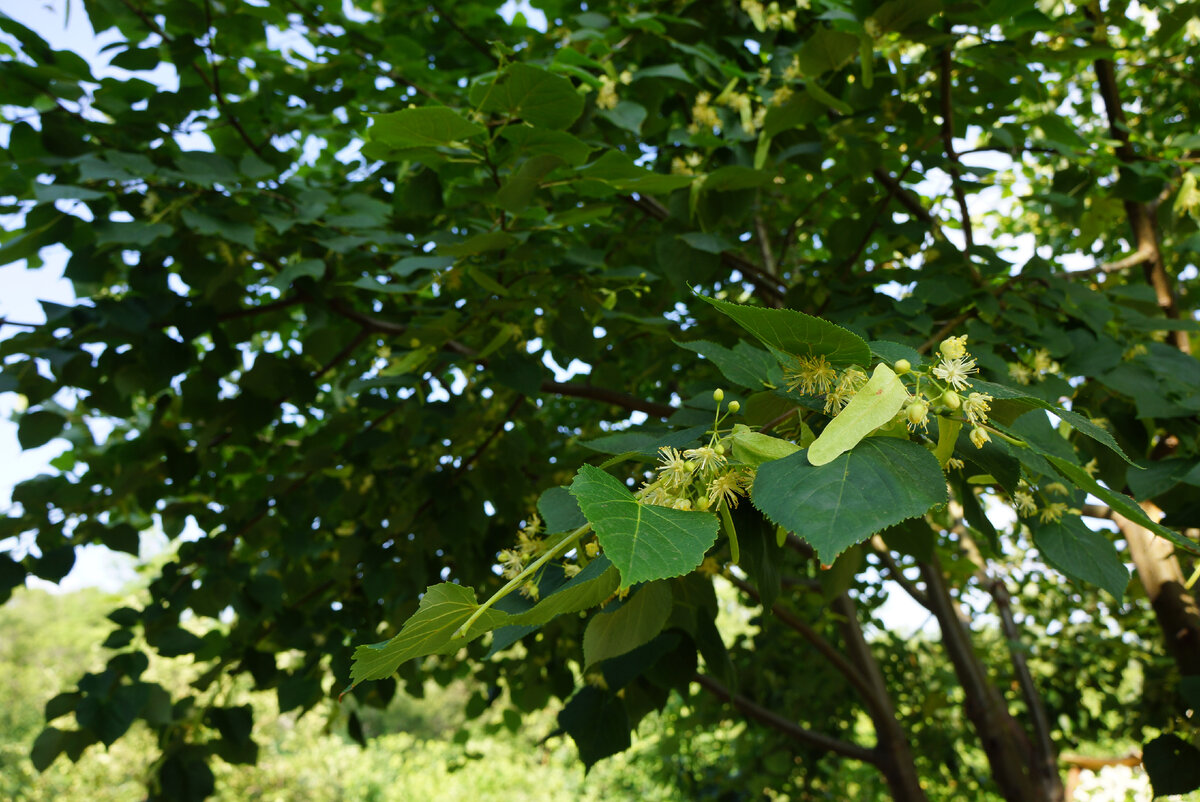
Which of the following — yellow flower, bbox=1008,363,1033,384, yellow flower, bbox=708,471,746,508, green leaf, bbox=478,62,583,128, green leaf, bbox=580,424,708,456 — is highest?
green leaf, bbox=478,62,583,128

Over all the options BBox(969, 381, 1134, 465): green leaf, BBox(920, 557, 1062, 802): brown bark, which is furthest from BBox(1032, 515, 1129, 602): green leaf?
BBox(920, 557, 1062, 802): brown bark

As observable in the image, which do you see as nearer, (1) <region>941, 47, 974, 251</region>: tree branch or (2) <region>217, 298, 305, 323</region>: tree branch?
(1) <region>941, 47, 974, 251</region>: tree branch

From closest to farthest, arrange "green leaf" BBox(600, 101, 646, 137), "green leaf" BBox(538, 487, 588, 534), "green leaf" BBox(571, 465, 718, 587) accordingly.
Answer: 1. "green leaf" BBox(571, 465, 718, 587)
2. "green leaf" BBox(538, 487, 588, 534)
3. "green leaf" BBox(600, 101, 646, 137)

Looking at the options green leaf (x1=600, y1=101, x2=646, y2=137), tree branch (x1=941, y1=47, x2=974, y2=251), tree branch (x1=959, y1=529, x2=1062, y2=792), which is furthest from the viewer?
tree branch (x1=959, y1=529, x2=1062, y2=792)

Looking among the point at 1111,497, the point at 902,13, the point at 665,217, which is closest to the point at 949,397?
the point at 1111,497

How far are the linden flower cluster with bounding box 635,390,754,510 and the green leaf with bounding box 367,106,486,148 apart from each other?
74cm

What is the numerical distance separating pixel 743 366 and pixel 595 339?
1140mm

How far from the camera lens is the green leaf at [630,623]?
2.90 feet

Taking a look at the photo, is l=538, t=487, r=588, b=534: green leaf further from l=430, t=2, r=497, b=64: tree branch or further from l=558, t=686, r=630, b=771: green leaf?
l=430, t=2, r=497, b=64: tree branch

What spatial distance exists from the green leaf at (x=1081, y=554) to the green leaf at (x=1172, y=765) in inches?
43.5

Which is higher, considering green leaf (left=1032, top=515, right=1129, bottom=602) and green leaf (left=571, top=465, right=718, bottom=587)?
green leaf (left=571, top=465, right=718, bottom=587)

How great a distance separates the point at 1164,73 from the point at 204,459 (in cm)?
394

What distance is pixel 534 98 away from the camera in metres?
1.37

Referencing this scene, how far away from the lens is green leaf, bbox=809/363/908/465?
64 centimetres
